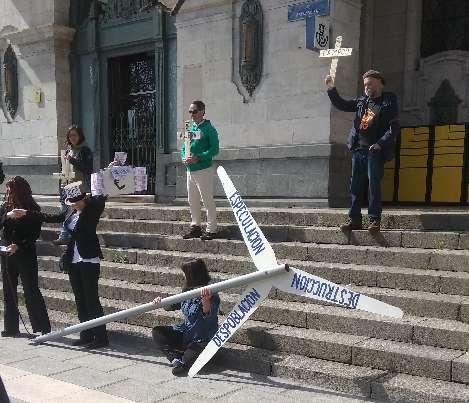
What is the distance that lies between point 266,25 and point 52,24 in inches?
232

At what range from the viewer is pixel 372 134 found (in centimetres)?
582

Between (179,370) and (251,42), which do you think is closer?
(179,370)

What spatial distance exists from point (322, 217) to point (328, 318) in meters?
2.17

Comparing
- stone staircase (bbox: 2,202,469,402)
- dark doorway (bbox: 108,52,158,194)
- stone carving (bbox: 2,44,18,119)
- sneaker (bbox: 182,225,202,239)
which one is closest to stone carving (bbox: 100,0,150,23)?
dark doorway (bbox: 108,52,158,194)

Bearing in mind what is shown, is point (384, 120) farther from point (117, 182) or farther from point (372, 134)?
point (117, 182)

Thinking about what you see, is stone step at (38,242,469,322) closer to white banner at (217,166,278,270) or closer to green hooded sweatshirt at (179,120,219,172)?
green hooded sweatshirt at (179,120,219,172)

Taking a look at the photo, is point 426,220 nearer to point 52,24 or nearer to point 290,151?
point 290,151

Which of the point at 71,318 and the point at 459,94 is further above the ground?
the point at 459,94

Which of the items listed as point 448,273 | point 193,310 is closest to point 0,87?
point 193,310

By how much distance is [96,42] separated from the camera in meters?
12.1

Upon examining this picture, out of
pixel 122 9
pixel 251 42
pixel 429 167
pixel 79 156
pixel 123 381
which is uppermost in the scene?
pixel 122 9

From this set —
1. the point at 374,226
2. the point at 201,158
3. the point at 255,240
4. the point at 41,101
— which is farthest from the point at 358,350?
the point at 41,101

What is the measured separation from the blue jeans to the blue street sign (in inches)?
128

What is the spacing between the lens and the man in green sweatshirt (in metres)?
6.97
